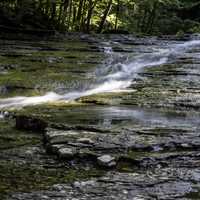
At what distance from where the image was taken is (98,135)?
8625 mm

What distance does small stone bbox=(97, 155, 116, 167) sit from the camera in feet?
23.9

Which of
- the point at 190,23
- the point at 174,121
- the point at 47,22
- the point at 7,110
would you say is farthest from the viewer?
the point at 190,23

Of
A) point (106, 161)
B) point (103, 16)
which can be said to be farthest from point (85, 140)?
point (103, 16)

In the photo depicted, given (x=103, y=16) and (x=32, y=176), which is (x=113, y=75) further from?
(x=103, y=16)

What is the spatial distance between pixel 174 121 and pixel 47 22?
24.1 meters

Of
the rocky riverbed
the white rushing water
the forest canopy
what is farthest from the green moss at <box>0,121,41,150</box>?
the forest canopy

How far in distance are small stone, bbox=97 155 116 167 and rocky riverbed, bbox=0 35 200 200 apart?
16 millimetres

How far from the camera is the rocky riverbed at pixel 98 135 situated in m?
6.61

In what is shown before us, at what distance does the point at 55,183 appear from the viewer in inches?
263

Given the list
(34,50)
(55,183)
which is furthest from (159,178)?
(34,50)

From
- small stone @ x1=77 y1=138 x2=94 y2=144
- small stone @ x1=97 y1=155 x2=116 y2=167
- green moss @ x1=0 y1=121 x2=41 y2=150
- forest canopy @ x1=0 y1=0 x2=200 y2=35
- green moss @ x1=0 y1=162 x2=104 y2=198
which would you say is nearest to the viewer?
green moss @ x1=0 y1=162 x2=104 y2=198

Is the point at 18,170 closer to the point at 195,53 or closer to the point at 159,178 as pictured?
the point at 159,178

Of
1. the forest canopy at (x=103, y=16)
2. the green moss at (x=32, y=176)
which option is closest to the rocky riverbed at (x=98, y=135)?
the green moss at (x=32, y=176)

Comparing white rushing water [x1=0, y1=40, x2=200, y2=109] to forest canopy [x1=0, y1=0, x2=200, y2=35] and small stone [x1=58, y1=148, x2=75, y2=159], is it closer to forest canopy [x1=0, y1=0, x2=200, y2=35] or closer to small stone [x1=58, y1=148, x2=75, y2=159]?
small stone [x1=58, y1=148, x2=75, y2=159]
